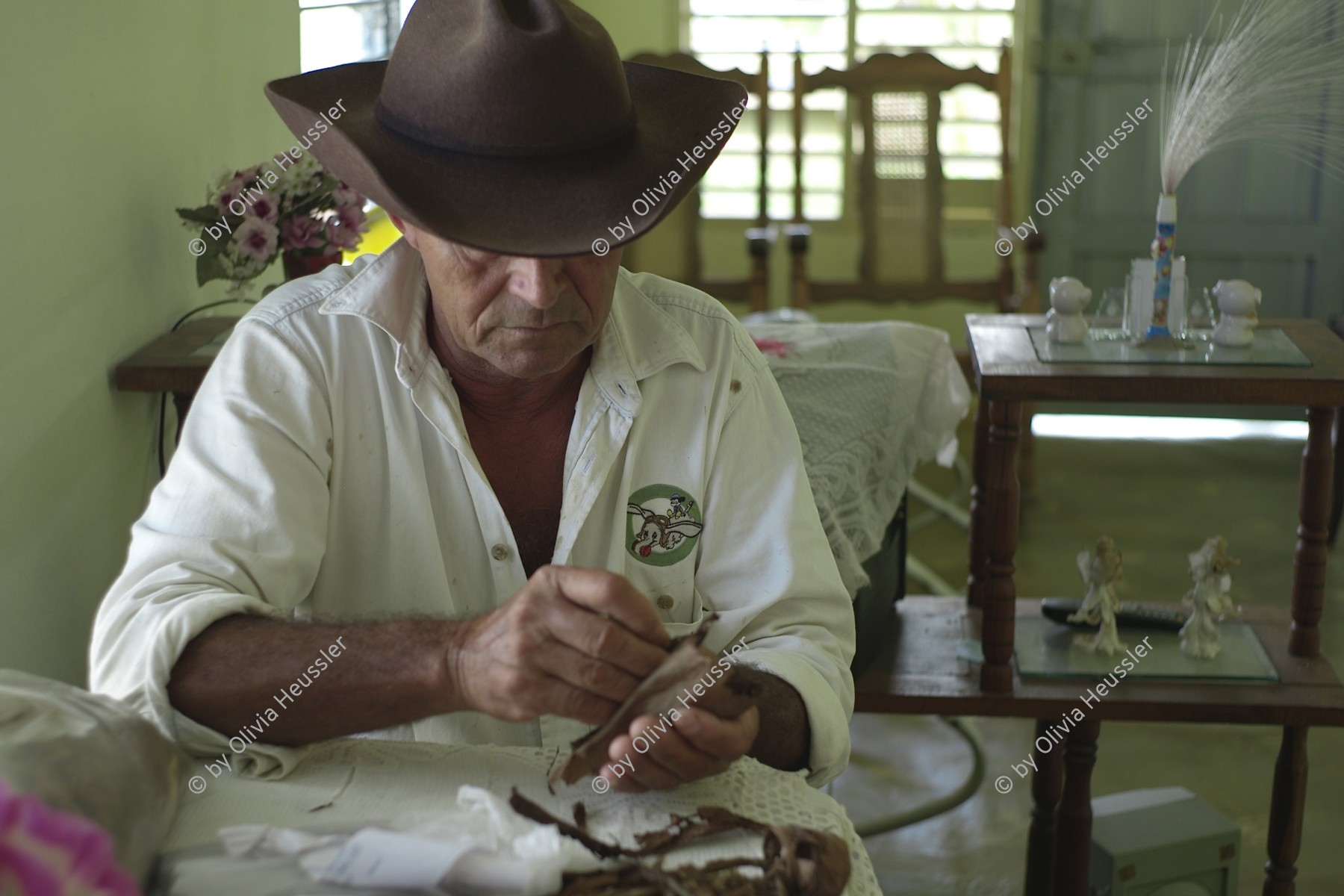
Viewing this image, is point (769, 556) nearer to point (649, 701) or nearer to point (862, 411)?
point (649, 701)

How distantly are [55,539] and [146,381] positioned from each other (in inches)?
10.7

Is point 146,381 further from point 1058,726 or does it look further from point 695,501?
point 1058,726

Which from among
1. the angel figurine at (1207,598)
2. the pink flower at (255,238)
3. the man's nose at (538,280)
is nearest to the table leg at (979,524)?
the angel figurine at (1207,598)

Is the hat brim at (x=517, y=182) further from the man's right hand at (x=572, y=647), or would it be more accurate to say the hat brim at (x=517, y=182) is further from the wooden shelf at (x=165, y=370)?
the wooden shelf at (x=165, y=370)

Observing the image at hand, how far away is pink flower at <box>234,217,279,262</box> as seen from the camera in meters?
2.09

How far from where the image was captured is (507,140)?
1180 mm

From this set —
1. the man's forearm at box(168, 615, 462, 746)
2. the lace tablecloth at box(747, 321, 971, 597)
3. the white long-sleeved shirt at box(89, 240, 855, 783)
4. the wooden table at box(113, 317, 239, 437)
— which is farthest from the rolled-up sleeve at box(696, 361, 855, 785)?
the wooden table at box(113, 317, 239, 437)

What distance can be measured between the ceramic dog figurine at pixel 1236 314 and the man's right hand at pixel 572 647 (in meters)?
1.54

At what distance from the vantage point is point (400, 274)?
4.59 feet

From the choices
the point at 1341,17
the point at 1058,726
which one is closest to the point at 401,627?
the point at 1058,726

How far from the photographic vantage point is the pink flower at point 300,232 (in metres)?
2.14

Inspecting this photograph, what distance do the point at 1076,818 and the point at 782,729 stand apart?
111 centimetres

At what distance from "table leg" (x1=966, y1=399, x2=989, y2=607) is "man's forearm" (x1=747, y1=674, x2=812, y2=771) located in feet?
4.39

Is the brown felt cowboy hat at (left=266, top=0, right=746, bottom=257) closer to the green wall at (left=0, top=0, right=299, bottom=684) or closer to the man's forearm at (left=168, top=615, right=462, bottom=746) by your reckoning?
the man's forearm at (left=168, top=615, right=462, bottom=746)
